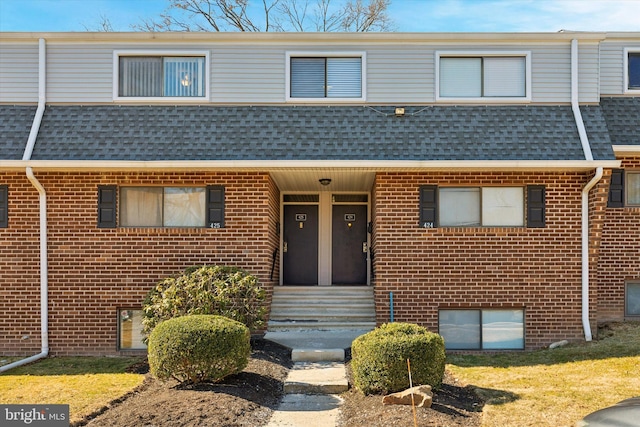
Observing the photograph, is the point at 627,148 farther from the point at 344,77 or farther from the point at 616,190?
the point at 344,77

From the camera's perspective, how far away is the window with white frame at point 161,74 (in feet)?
42.8

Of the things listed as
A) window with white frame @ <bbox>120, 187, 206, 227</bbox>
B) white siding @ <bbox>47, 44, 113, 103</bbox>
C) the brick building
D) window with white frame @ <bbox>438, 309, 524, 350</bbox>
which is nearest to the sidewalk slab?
the brick building

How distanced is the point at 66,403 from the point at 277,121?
648 centimetres

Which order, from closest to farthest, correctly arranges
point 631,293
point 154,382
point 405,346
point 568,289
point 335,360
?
point 405,346, point 154,382, point 335,360, point 568,289, point 631,293

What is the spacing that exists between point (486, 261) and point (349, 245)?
13.5 feet

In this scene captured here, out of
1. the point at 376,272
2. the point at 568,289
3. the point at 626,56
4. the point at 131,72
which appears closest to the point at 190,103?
the point at 131,72

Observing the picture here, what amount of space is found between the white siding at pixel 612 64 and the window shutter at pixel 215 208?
811 centimetres

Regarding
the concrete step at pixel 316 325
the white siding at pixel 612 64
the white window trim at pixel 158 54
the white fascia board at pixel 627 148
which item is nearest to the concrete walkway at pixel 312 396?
the concrete step at pixel 316 325

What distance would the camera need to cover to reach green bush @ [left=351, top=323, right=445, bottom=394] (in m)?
8.18

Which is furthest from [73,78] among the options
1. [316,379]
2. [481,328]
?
[481,328]

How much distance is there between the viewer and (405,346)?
8.21 meters

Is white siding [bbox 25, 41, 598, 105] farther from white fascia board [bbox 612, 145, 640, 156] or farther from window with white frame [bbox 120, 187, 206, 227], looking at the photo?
window with white frame [bbox 120, 187, 206, 227]

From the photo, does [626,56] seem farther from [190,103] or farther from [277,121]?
[190,103]

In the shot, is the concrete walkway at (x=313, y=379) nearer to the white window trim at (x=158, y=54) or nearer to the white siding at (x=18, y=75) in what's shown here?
the white window trim at (x=158, y=54)
